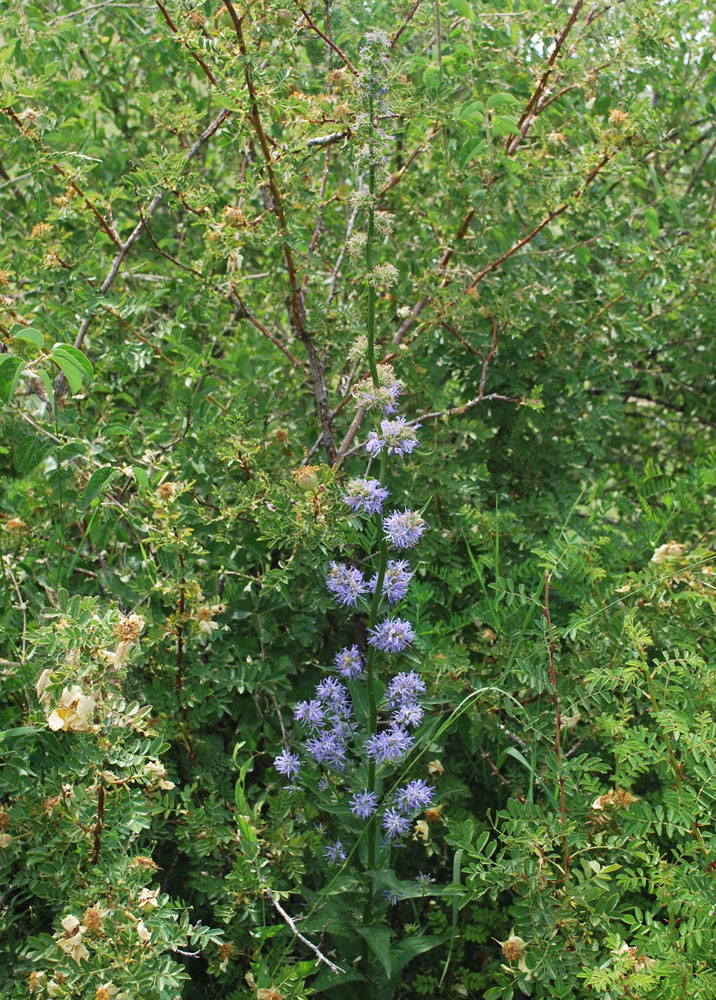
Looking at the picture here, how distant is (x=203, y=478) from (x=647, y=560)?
3.68 ft

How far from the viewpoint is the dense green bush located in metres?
1.61

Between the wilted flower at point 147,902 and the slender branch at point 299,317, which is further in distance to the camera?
the slender branch at point 299,317

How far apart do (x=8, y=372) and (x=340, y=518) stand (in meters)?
0.64

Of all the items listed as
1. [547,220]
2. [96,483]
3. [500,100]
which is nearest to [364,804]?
[96,483]

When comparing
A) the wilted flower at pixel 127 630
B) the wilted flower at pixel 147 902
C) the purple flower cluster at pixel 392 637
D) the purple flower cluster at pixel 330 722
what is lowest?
the wilted flower at pixel 147 902

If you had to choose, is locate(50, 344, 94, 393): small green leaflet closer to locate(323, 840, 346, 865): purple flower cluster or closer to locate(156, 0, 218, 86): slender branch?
locate(156, 0, 218, 86): slender branch

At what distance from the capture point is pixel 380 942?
5.27 feet

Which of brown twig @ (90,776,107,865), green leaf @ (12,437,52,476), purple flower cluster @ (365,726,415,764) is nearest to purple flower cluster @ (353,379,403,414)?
purple flower cluster @ (365,726,415,764)

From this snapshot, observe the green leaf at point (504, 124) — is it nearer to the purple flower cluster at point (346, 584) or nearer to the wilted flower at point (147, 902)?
the purple flower cluster at point (346, 584)

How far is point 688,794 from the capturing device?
1.61 metres

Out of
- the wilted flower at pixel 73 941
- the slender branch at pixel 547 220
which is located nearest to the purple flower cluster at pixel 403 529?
the wilted flower at pixel 73 941

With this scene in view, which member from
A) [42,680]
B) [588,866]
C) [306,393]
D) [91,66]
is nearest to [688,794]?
[588,866]

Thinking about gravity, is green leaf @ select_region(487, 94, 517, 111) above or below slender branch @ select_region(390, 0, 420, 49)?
below

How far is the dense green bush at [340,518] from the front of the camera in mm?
1613
